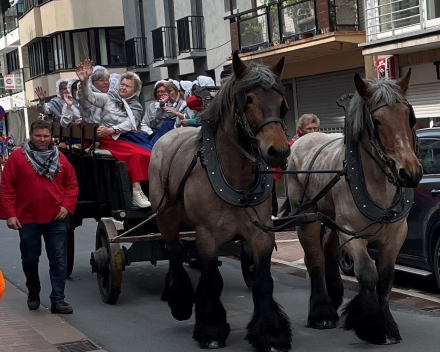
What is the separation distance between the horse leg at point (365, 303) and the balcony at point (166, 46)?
79.2ft

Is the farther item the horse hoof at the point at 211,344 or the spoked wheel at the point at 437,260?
the spoked wheel at the point at 437,260

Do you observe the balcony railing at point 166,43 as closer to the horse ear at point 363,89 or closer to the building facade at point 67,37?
the building facade at point 67,37

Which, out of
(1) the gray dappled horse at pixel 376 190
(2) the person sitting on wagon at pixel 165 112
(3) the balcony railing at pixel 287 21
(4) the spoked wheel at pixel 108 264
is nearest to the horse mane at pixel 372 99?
(1) the gray dappled horse at pixel 376 190

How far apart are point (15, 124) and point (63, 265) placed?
154ft

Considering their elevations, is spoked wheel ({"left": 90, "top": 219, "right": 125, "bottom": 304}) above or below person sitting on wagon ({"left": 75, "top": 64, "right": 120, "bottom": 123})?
below

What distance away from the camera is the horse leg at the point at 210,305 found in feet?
23.0

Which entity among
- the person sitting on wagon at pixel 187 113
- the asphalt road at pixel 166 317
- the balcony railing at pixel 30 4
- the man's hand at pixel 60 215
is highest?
the balcony railing at pixel 30 4

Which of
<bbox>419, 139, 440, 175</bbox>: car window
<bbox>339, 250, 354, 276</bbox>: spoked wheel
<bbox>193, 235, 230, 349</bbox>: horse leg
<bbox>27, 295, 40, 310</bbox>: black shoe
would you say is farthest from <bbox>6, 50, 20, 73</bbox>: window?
<bbox>193, 235, 230, 349</bbox>: horse leg

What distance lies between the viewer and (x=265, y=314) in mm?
6777

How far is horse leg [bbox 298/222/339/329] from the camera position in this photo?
7.71 meters

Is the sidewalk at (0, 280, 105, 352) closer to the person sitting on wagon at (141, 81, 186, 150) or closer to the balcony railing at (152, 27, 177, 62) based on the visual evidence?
the person sitting on wagon at (141, 81, 186, 150)

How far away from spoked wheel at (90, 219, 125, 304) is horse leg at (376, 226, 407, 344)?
3.07 meters

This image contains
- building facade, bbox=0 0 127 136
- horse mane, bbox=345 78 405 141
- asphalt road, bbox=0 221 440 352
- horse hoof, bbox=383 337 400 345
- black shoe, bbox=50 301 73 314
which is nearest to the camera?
horse mane, bbox=345 78 405 141

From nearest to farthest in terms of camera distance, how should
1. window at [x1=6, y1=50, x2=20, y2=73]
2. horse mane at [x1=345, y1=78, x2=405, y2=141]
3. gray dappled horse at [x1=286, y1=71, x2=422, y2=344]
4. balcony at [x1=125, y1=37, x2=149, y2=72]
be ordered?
gray dappled horse at [x1=286, y1=71, x2=422, y2=344] < horse mane at [x1=345, y1=78, x2=405, y2=141] < balcony at [x1=125, y1=37, x2=149, y2=72] < window at [x1=6, y1=50, x2=20, y2=73]
